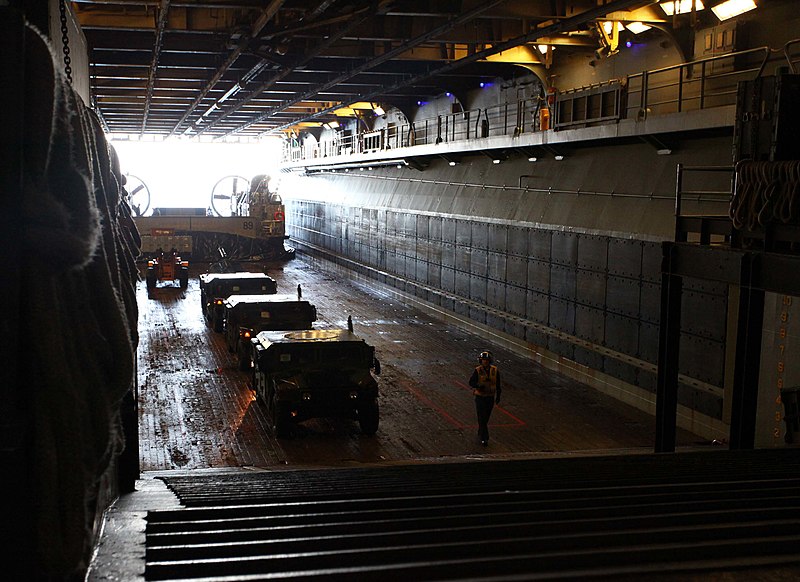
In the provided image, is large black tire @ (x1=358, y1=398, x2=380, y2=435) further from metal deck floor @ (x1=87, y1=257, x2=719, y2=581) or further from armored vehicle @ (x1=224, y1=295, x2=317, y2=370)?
armored vehicle @ (x1=224, y1=295, x2=317, y2=370)

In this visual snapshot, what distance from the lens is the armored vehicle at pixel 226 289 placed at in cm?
2438

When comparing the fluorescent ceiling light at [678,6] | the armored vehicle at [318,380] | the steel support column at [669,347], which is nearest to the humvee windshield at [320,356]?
the armored vehicle at [318,380]

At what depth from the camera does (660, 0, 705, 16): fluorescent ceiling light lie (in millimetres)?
17547

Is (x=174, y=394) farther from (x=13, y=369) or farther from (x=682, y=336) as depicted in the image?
(x=13, y=369)

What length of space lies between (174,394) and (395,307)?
48.4ft

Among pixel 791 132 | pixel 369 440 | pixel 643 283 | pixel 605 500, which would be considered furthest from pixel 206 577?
pixel 643 283

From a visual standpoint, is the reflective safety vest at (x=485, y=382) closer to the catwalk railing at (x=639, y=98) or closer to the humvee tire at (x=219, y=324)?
the catwalk railing at (x=639, y=98)

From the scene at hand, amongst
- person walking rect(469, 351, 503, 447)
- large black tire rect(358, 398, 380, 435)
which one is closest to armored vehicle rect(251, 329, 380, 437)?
large black tire rect(358, 398, 380, 435)

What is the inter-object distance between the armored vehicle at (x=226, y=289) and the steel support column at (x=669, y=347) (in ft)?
48.2

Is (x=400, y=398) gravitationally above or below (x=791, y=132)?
→ below

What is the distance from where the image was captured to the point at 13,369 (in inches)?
123

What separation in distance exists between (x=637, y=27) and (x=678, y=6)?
6.36 feet

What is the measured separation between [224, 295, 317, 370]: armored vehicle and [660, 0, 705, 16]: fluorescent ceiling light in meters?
10.0

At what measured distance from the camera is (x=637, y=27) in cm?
1975
